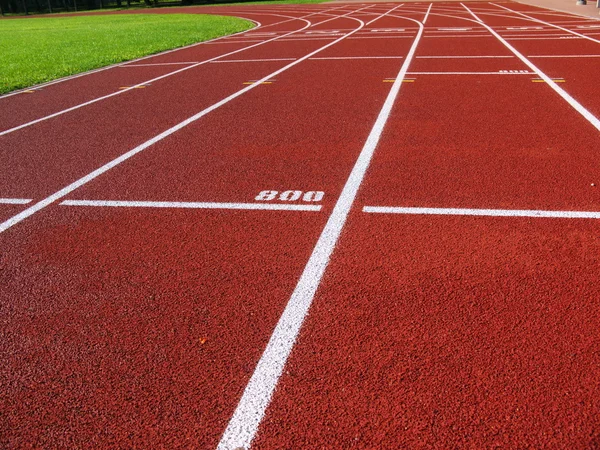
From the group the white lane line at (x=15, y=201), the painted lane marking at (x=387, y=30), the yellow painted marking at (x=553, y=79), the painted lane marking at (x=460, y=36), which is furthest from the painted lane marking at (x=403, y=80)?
the painted lane marking at (x=387, y=30)

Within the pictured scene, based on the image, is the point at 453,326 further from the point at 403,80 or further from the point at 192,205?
the point at 403,80

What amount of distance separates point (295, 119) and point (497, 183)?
142 inches

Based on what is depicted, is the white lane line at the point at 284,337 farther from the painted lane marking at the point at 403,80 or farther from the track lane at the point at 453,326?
the painted lane marking at the point at 403,80

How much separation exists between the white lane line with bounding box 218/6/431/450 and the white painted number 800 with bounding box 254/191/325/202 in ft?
0.75

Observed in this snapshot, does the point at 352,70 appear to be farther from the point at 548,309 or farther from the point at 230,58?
the point at 548,309

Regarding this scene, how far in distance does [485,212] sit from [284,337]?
2.44 m

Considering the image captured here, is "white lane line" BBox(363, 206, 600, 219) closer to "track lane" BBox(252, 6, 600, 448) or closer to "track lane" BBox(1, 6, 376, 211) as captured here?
"track lane" BBox(252, 6, 600, 448)

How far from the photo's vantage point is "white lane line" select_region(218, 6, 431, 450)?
113 inches

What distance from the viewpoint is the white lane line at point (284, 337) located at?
288 centimetres

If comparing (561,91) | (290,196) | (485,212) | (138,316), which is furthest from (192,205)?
(561,91)

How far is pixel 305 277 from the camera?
4.22 metres

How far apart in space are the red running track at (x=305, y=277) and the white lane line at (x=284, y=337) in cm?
2

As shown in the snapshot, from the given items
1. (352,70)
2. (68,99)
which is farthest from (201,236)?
(352,70)

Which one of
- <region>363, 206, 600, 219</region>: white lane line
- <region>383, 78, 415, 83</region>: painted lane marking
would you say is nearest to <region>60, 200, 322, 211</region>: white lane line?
<region>363, 206, 600, 219</region>: white lane line
